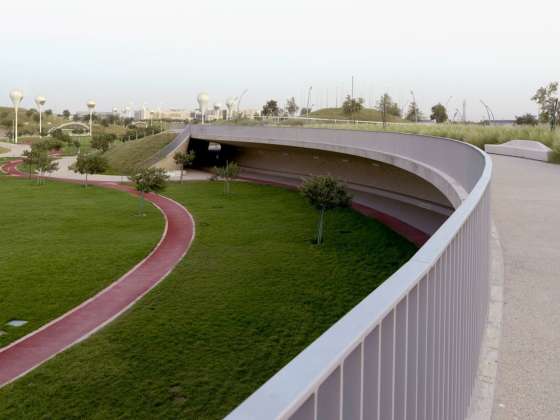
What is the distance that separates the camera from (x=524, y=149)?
25359 millimetres

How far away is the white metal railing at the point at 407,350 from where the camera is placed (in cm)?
144

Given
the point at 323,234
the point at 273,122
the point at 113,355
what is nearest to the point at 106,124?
the point at 273,122

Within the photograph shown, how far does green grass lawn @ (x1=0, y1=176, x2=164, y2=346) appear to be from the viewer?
59.5 ft

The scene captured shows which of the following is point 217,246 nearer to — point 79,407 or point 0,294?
point 0,294

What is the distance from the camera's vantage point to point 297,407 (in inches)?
52.7

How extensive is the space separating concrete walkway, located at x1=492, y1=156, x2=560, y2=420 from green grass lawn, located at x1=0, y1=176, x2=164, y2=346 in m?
13.7

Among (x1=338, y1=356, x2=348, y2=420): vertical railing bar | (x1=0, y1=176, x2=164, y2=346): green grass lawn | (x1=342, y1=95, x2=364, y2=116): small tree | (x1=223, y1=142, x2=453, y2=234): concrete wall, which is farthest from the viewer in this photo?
(x1=342, y1=95, x2=364, y2=116): small tree

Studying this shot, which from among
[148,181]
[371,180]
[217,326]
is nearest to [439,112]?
[371,180]

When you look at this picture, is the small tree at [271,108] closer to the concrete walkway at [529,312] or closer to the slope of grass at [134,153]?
the slope of grass at [134,153]

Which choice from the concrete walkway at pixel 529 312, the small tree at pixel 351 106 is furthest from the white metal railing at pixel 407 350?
the small tree at pixel 351 106

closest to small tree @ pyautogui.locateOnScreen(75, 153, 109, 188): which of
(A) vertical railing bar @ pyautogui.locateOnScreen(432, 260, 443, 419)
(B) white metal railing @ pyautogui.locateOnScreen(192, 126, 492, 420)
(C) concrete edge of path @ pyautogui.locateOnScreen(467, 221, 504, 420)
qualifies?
(C) concrete edge of path @ pyautogui.locateOnScreen(467, 221, 504, 420)

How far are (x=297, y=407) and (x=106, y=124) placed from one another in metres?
159

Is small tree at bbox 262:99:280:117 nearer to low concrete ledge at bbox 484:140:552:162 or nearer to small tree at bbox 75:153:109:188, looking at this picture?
small tree at bbox 75:153:109:188

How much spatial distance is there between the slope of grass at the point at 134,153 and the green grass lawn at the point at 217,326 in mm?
29354
